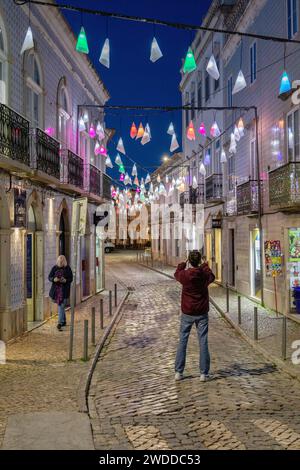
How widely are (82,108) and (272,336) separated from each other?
37.0ft

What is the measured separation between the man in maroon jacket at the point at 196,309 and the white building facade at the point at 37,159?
4370mm

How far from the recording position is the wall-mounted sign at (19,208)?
11570mm

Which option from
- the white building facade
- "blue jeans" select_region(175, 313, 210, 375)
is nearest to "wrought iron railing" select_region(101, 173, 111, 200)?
the white building facade

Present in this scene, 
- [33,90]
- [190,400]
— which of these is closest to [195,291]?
[190,400]

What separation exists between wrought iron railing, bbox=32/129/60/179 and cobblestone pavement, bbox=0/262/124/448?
12.8 ft

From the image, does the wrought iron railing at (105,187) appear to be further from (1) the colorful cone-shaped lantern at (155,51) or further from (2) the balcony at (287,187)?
(1) the colorful cone-shaped lantern at (155,51)

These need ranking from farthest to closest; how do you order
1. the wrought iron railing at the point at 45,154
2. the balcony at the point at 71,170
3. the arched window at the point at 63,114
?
the arched window at the point at 63,114
the balcony at the point at 71,170
the wrought iron railing at the point at 45,154

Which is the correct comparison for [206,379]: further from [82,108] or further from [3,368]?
[82,108]

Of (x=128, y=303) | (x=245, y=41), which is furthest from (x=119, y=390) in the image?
(x=245, y=41)

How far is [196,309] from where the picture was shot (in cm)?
791

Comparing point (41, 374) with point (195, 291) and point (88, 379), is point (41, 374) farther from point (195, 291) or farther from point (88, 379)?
point (195, 291)

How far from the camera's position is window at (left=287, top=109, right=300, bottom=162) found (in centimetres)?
1415

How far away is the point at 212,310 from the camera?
54.6ft

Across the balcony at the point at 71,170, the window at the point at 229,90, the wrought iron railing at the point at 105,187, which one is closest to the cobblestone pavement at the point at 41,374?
the balcony at the point at 71,170
